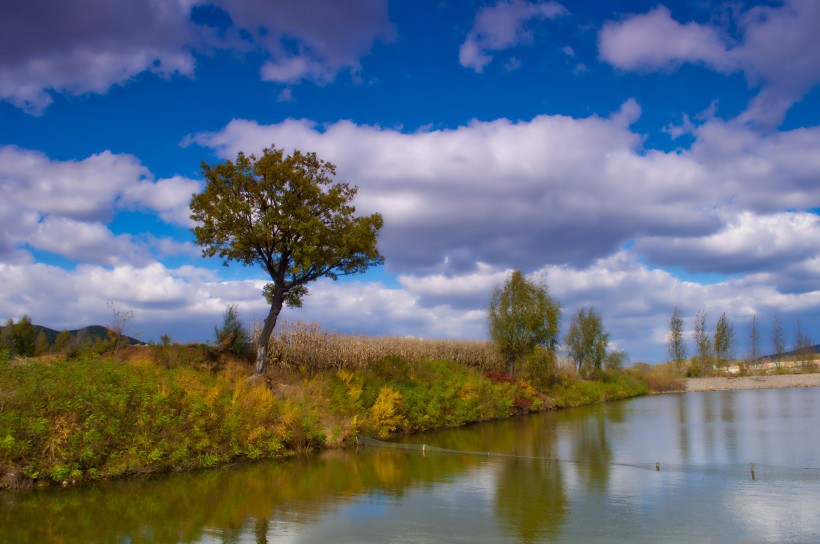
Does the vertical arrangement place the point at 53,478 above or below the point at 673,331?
below

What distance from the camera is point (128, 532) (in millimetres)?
10039

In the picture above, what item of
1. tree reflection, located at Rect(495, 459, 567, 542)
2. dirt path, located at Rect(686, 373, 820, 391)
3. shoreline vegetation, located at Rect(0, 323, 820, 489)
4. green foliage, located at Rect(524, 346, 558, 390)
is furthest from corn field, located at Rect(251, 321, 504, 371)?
dirt path, located at Rect(686, 373, 820, 391)

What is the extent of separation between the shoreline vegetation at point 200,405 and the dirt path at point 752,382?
45891 millimetres

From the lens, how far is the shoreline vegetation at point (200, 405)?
43.5 ft

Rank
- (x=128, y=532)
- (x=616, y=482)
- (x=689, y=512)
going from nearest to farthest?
1. (x=128, y=532)
2. (x=689, y=512)
3. (x=616, y=482)

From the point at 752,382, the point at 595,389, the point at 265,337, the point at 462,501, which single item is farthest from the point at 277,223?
the point at 752,382

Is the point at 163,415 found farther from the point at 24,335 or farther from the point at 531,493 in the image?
the point at 24,335

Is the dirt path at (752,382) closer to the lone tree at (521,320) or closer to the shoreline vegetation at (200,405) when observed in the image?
the lone tree at (521,320)

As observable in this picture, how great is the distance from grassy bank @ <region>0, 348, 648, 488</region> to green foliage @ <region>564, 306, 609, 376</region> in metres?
39.4

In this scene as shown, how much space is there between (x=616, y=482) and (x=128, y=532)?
10.7 m

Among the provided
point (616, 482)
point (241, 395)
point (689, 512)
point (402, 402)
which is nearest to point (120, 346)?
point (241, 395)

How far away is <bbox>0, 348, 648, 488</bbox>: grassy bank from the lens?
13.1 m

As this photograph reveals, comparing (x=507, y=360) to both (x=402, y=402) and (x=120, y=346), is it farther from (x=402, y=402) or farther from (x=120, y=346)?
(x=120, y=346)

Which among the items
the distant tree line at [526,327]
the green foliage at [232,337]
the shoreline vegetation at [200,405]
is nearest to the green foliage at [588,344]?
the distant tree line at [526,327]
